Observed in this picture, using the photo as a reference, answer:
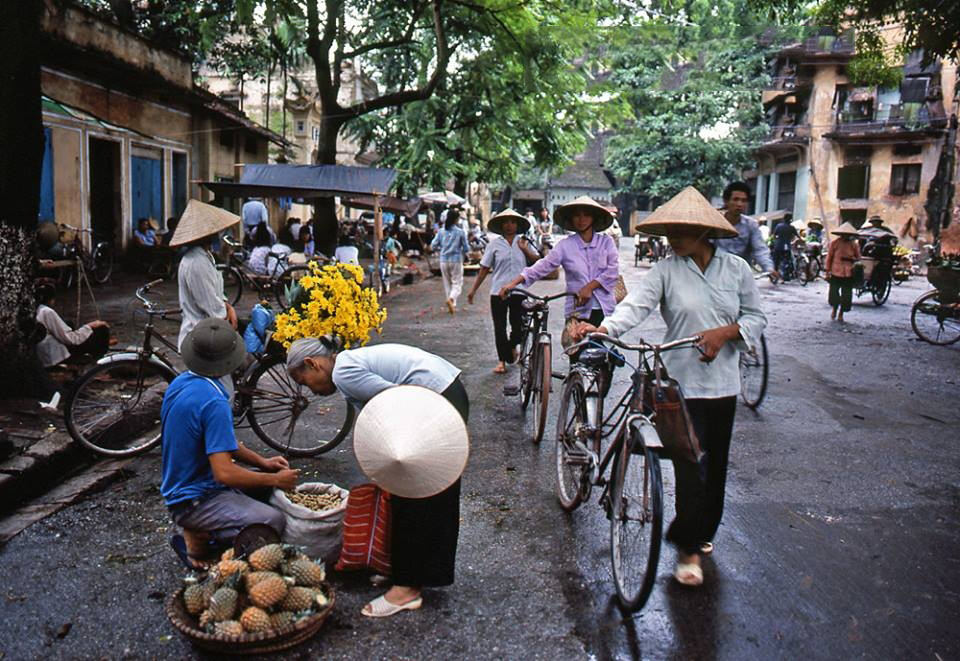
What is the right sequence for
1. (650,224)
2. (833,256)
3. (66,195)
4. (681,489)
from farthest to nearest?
(66,195) → (833,256) → (650,224) → (681,489)

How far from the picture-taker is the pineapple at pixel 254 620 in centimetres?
299

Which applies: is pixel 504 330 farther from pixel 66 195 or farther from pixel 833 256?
pixel 66 195

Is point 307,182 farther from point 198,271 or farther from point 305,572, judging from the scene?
point 305,572

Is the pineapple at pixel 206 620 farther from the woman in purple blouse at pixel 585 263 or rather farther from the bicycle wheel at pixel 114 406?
the woman in purple blouse at pixel 585 263

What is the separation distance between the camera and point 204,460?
365 cm

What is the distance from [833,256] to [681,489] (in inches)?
448

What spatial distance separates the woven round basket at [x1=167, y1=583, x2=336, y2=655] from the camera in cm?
296

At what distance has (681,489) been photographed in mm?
3754

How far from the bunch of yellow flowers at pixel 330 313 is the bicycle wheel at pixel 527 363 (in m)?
1.54

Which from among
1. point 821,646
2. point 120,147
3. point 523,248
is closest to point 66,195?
point 120,147

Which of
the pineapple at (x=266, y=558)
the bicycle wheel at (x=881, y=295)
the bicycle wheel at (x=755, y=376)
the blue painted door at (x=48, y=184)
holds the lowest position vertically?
the pineapple at (x=266, y=558)

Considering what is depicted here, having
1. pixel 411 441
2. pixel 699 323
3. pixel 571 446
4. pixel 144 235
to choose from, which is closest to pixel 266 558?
pixel 411 441

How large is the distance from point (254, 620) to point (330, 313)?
2.76 m

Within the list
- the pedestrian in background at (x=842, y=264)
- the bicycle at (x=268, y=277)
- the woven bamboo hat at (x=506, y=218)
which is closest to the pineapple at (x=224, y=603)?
the woven bamboo hat at (x=506, y=218)
